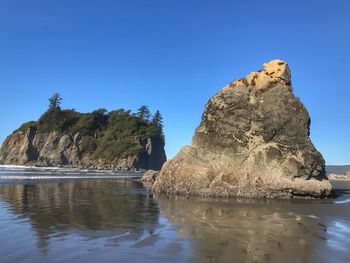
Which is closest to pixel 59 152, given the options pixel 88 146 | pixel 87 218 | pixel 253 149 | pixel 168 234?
pixel 88 146

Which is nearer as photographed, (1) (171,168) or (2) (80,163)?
(1) (171,168)

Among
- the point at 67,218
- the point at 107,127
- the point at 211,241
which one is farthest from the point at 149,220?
the point at 107,127

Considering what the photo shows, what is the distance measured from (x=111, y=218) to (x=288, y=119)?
13.9m

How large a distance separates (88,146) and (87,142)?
1631mm

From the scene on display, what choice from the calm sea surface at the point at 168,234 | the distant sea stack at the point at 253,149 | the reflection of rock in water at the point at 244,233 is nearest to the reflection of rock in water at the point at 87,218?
the calm sea surface at the point at 168,234

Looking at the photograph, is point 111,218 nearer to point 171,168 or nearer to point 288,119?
point 171,168

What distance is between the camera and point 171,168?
23.3 metres

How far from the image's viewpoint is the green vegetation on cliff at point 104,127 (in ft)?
443

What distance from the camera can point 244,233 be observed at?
33.5 feet

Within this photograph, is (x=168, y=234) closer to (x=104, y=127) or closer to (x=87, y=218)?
(x=87, y=218)

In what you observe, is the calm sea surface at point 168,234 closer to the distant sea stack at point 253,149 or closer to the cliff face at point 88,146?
the distant sea stack at point 253,149

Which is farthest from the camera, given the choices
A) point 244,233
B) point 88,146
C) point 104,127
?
point 104,127

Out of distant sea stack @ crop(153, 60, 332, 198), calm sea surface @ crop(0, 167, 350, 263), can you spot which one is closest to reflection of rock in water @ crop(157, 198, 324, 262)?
calm sea surface @ crop(0, 167, 350, 263)

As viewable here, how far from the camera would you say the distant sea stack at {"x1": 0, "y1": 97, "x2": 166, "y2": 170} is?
132m
